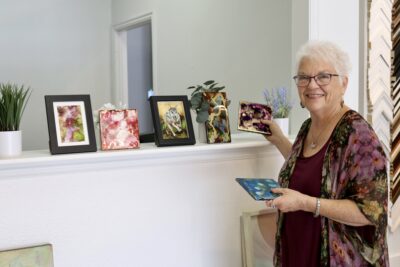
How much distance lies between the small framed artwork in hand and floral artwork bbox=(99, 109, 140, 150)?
0.51 m

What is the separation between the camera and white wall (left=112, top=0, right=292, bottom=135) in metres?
3.01

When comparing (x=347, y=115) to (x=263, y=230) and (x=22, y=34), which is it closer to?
(x=263, y=230)

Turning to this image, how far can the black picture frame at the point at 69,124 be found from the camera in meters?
1.68

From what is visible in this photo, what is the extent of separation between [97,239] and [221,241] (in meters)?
0.62

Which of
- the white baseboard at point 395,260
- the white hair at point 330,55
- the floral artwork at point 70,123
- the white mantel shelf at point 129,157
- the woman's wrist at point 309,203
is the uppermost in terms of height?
the white hair at point 330,55

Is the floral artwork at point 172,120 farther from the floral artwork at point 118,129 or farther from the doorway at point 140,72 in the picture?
the doorway at point 140,72

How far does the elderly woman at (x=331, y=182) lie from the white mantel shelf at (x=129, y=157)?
1.24 feet

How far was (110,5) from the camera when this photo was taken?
5.08 meters

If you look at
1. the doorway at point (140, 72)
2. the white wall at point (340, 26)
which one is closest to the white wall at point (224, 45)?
the white wall at point (340, 26)

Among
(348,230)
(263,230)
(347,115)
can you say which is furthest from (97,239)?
(347,115)

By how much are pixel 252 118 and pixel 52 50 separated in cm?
329

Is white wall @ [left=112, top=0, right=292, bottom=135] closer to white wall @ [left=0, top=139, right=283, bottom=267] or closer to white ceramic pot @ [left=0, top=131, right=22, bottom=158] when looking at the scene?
white wall @ [left=0, top=139, right=283, bottom=267]

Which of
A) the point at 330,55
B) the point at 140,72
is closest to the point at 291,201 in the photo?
the point at 330,55

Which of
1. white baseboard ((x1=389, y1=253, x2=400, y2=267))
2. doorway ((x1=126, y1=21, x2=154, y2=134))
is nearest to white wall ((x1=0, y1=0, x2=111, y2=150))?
doorway ((x1=126, y1=21, x2=154, y2=134))
